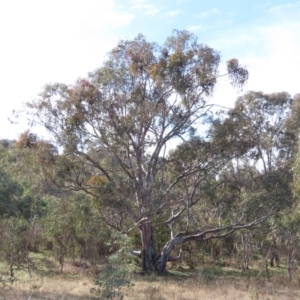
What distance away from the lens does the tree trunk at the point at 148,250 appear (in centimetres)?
2316

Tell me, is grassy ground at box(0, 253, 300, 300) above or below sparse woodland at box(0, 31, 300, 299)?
below

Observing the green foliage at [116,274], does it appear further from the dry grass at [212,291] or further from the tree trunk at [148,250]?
the tree trunk at [148,250]

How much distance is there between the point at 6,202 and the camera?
510 inches

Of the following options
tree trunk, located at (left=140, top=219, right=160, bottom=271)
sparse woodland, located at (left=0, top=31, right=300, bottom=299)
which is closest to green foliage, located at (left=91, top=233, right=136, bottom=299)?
sparse woodland, located at (left=0, top=31, right=300, bottom=299)

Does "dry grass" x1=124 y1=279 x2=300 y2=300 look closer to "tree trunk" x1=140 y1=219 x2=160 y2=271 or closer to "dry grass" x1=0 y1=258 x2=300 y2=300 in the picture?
"dry grass" x1=0 y1=258 x2=300 y2=300

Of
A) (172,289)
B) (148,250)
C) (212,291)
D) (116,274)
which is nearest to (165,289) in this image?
(172,289)

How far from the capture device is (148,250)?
2342cm

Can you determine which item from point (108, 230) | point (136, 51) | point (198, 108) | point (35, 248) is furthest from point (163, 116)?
point (35, 248)

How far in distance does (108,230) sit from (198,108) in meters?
8.22

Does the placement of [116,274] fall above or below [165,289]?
above

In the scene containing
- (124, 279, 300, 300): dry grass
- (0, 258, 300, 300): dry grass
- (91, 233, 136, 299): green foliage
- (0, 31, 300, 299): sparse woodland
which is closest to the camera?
(91, 233, 136, 299): green foliage

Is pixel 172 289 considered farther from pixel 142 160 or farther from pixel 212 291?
pixel 142 160

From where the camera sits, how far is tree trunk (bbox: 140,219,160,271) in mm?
23156

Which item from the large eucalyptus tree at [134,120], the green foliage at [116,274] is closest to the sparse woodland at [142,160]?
the large eucalyptus tree at [134,120]
